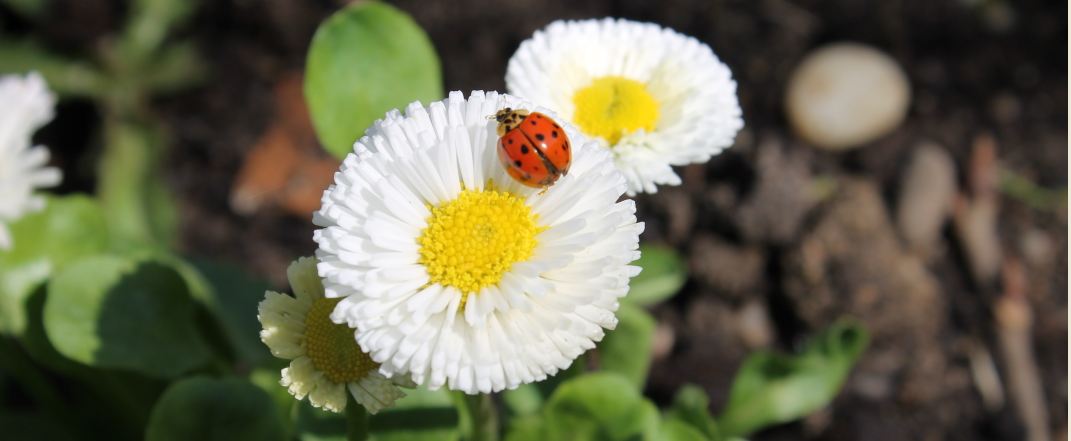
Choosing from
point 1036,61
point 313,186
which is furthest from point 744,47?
point 313,186

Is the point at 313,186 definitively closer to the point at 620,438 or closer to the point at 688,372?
the point at 688,372

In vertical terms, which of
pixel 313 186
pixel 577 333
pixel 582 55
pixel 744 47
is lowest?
pixel 577 333

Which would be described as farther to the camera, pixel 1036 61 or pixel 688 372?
pixel 1036 61

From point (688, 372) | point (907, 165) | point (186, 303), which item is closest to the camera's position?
point (186, 303)

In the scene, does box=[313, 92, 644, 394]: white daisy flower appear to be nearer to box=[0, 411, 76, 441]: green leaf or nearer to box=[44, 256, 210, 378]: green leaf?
box=[44, 256, 210, 378]: green leaf

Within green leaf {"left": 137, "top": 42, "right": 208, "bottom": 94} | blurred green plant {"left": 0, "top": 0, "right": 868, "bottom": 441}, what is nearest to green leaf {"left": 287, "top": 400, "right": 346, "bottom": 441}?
blurred green plant {"left": 0, "top": 0, "right": 868, "bottom": 441}

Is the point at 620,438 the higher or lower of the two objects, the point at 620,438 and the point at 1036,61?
the lower

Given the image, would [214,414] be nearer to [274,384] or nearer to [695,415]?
[274,384]

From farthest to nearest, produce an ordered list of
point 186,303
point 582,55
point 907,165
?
point 907,165
point 186,303
point 582,55
